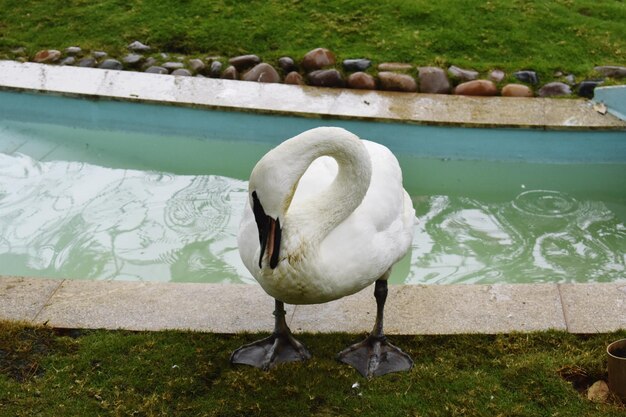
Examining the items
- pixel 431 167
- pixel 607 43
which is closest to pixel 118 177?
pixel 431 167

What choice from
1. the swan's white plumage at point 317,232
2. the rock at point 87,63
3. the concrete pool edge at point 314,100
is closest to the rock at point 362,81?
the concrete pool edge at point 314,100

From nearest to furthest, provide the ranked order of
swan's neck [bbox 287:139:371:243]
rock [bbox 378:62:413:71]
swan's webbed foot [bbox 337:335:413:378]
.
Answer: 1. swan's neck [bbox 287:139:371:243]
2. swan's webbed foot [bbox 337:335:413:378]
3. rock [bbox 378:62:413:71]

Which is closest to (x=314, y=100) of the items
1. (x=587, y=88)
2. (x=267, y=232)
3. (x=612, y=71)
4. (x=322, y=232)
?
(x=587, y=88)

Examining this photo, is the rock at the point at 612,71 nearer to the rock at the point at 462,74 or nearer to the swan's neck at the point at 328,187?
the rock at the point at 462,74

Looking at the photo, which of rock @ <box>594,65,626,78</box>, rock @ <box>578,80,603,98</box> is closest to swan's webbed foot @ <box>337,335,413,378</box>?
rock @ <box>578,80,603,98</box>

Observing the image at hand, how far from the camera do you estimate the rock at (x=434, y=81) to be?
21.7ft

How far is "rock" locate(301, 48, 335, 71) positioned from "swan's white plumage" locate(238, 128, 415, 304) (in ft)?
11.1

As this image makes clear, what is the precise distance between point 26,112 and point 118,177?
1.42 metres

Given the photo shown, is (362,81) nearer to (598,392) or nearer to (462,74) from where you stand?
(462,74)

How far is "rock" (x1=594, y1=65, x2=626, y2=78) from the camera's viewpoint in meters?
6.78

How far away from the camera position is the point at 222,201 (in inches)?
231

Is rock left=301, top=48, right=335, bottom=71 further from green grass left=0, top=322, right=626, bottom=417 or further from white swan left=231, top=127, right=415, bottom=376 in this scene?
green grass left=0, top=322, right=626, bottom=417

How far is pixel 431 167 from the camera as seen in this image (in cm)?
632

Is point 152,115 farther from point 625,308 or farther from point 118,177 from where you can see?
point 625,308
